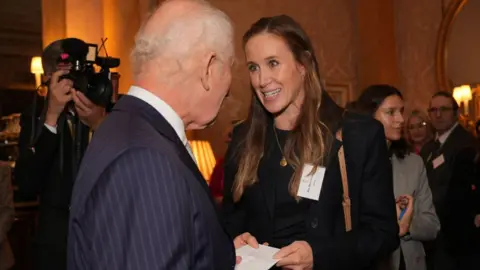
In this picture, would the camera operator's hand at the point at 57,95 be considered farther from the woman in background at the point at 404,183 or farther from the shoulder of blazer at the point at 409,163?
the shoulder of blazer at the point at 409,163

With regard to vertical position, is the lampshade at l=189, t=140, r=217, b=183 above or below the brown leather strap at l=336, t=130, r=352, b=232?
below

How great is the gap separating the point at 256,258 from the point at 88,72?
114 centimetres

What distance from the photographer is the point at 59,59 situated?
92.4 inches

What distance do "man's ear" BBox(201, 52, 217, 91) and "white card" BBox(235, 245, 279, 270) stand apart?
0.59 meters

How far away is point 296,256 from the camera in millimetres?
1710

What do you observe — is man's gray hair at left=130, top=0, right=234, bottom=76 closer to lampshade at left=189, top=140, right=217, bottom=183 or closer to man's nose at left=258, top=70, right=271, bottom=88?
man's nose at left=258, top=70, right=271, bottom=88

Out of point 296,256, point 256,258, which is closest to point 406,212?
point 296,256

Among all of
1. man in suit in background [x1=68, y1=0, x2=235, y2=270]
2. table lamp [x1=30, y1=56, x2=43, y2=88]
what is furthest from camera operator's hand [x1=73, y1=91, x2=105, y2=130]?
table lamp [x1=30, y1=56, x2=43, y2=88]

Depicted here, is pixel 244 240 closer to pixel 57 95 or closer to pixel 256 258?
pixel 256 258

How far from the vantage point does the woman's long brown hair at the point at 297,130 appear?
1.95 metres

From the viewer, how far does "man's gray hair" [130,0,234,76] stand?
1.14 meters

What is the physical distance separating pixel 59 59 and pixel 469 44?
5.11 metres

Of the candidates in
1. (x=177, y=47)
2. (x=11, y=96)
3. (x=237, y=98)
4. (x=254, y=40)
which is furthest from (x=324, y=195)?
(x=11, y=96)

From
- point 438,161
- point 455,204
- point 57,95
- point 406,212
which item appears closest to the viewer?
point 57,95
